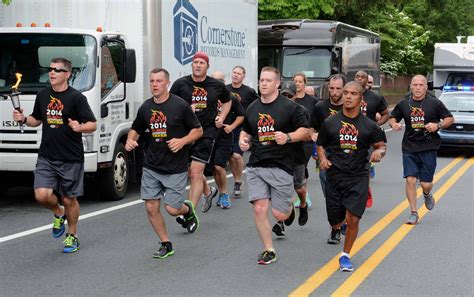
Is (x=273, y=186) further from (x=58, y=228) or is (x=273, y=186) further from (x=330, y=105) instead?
(x=58, y=228)

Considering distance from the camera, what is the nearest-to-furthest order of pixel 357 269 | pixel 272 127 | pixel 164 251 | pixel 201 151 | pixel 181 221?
pixel 357 269, pixel 272 127, pixel 164 251, pixel 181 221, pixel 201 151

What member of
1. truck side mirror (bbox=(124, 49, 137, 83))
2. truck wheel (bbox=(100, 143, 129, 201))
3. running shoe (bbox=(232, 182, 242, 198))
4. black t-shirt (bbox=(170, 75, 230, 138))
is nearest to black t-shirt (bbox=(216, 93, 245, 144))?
black t-shirt (bbox=(170, 75, 230, 138))

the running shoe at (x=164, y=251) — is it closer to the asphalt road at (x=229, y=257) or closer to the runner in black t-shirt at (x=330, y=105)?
the asphalt road at (x=229, y=257)

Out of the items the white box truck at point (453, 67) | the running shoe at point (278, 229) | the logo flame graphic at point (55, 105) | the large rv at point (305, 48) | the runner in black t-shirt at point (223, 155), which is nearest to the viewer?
the logo flame graphic at point (55, 105)

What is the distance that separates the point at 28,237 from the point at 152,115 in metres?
2.18

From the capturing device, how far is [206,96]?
10109mm

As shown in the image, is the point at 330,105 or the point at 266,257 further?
the point at 330,105

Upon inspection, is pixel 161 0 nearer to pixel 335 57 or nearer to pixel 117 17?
Result: pixel 117 17

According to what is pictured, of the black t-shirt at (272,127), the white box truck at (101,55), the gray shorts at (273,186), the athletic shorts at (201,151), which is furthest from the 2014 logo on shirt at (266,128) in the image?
the white box truck at (101,55)

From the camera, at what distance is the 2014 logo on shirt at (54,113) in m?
8.01

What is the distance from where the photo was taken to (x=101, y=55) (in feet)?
36.3

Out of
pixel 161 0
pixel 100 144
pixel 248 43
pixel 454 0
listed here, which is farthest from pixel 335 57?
pixel 454 0

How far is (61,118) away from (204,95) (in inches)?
97.0

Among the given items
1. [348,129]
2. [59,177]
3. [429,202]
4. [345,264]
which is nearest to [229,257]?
[345,264]
